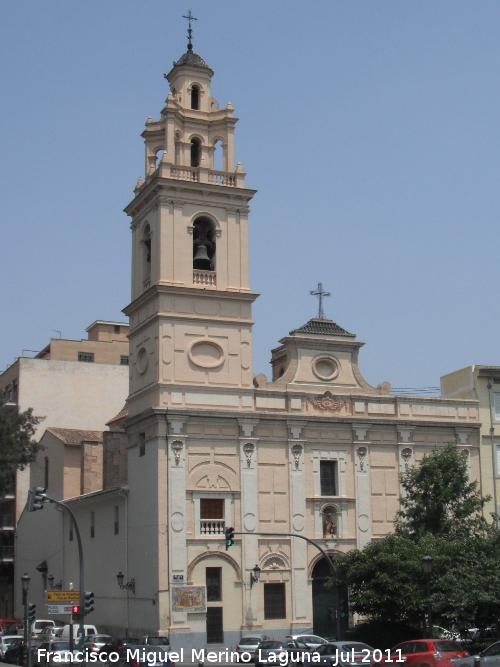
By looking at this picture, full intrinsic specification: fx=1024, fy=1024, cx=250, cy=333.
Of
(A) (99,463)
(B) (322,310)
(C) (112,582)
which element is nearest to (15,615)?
(A) (99,463)

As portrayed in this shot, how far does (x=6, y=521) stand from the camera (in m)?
70.7

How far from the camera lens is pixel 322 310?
53.2 m

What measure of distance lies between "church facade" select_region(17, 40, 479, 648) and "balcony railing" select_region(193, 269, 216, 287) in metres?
0.06

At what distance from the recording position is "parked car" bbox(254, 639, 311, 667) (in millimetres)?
36875

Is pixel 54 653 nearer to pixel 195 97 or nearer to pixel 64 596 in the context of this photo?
pixel 64 596

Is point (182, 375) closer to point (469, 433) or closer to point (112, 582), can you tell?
point (112, 582)

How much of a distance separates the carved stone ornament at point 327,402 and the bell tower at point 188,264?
360 centimetres

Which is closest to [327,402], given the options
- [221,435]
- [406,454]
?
[406,454]

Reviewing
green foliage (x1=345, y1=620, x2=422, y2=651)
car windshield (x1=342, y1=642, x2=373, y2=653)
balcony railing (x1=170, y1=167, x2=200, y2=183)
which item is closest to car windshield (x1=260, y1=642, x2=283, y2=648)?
green foliage (x1=345, y1=620, x2=422, y2=651)

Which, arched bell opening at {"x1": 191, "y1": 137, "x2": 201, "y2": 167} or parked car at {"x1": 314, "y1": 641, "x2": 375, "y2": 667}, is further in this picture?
arched bell opening at {"x1": 191, "y1": 137, "x2": 201, "y2": 167}

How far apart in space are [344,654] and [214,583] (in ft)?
47.2

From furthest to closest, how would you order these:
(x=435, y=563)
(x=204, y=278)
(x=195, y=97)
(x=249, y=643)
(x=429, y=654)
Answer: (x=195, y=97) < (x=204, y=278) < (x=249, y=643) < (x=435, y=563) < (x=429, y=654)

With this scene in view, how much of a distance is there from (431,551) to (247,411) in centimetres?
1295

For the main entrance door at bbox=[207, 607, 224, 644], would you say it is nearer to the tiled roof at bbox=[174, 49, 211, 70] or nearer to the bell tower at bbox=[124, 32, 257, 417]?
the bell tower at bbox=[124, 32, 257, 417]
